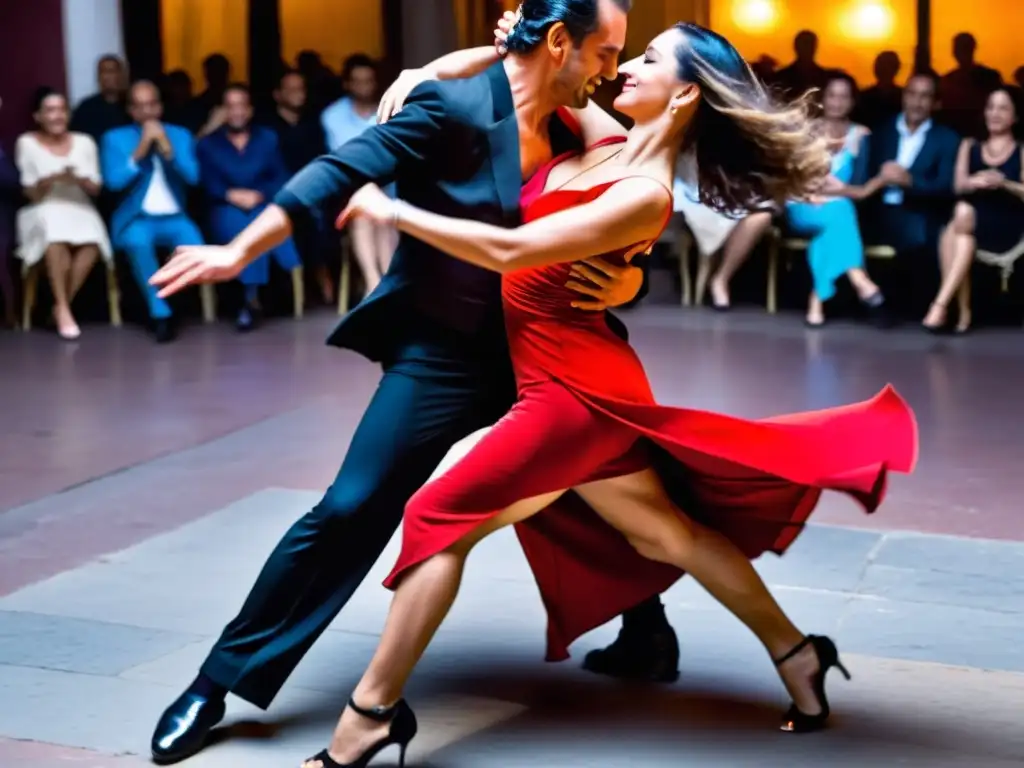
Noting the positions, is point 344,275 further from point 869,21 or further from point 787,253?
point 869,21

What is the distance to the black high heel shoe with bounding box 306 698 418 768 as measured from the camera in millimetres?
2893

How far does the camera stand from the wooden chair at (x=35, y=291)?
8961 mm

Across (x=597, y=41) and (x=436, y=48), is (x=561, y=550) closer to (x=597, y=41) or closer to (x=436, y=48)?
(x=597, y=41)

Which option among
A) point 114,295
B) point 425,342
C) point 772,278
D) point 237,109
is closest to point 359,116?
point 237,109

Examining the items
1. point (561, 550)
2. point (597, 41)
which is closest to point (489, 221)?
point (597, 41)

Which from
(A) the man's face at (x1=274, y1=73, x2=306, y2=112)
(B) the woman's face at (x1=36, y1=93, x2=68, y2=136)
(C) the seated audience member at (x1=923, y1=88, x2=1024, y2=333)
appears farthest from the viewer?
(A) the man's face at (x1=274, y1=73, x2=306, y2=112)

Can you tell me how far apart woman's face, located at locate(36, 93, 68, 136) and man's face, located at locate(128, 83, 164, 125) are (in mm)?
375

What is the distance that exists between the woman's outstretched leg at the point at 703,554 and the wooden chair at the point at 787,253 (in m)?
6.06

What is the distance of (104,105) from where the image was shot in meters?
9.27

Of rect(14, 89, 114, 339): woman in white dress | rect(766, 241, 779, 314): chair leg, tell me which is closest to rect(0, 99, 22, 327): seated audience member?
rect(14, 89, 114, 339): woman in white dress

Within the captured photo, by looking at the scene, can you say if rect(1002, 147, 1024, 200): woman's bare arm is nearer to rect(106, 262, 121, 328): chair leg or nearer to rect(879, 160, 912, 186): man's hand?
rect(879, 160, 912, 186): man's hand

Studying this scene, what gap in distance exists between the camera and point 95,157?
8.86 metres

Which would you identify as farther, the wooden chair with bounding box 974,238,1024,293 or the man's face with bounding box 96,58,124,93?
the man's face with bounding box 96,58,124,93

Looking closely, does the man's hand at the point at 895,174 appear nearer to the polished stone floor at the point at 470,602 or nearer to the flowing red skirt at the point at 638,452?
the polished stone floor at the point at 470,602
